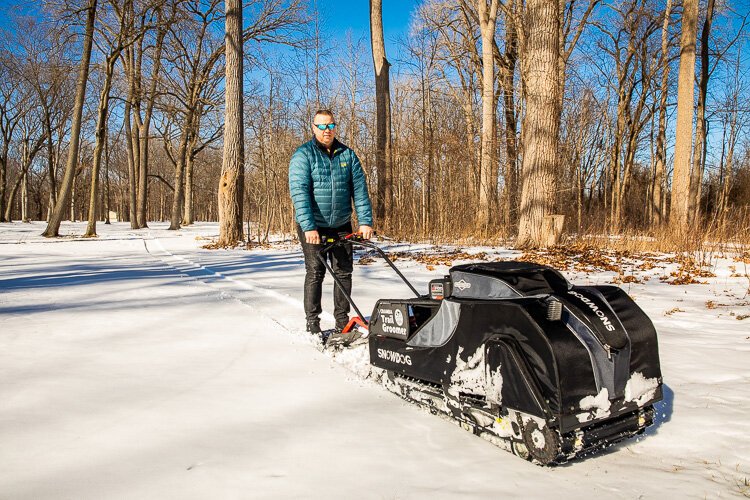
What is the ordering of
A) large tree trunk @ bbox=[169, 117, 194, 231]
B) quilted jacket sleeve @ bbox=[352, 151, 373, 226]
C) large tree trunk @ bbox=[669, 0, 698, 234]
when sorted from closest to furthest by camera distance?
quilted jacket sleeve @ bbox=[352, 151, 373, 226] → large tree trunk @ bbox=[669, 0, 698, 234] → large tree trunk @ bbox=[169, 117, 194, 231]

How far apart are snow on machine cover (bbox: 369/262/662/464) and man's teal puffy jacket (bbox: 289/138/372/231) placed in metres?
1.91

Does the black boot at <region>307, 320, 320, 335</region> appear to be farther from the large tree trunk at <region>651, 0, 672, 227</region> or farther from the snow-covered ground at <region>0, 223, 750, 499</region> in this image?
the large tree trunk at <region>651, 0, 672, 227</region>

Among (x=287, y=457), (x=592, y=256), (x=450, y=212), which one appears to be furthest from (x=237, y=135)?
(x=287, y=457)

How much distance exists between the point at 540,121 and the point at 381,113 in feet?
22.8

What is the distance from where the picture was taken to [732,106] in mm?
30703

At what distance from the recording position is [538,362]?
1946 millimetres

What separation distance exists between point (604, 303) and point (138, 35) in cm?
1839

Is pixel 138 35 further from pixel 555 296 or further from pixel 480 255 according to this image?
pixel 555 296

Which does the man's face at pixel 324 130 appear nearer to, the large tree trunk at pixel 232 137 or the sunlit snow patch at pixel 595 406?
the sunlit snow patch at pixel 595 406

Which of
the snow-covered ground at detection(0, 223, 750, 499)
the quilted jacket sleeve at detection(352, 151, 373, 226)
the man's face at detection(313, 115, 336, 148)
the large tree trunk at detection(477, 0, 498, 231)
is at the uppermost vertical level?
the large tree trunk at detection(477, 0, 498, 231)

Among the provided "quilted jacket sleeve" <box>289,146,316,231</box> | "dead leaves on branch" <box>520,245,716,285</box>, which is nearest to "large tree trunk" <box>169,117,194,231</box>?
"dead leaves on branch" <box>520,245,716,285</box>

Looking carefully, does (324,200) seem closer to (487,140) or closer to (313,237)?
(313,237)

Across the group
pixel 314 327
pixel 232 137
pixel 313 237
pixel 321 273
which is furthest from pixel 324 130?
pixel 232 137

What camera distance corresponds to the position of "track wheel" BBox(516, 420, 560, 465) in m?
1.89
